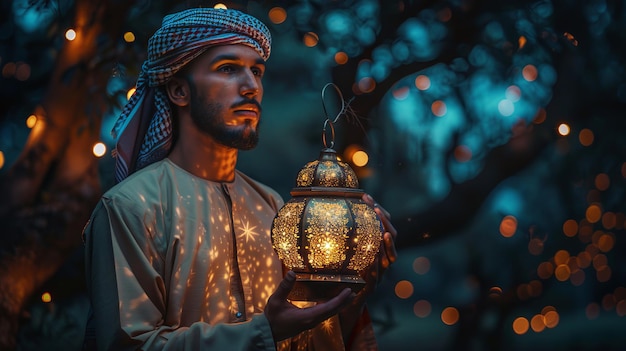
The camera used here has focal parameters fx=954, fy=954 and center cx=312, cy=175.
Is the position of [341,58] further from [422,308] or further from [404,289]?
[422,308]

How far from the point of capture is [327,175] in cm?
270

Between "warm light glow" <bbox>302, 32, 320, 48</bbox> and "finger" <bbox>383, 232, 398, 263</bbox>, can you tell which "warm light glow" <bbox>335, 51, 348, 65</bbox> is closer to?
"warm light glow" <bbox>302, 32, 320, 48</bbox>

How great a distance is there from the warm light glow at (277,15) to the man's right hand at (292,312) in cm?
279

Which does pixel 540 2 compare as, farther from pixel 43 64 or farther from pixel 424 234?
pixel 43 64

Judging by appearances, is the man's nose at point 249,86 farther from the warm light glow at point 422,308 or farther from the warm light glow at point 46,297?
the warm light glow at point 422,308

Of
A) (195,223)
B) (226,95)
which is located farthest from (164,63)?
(195,223)

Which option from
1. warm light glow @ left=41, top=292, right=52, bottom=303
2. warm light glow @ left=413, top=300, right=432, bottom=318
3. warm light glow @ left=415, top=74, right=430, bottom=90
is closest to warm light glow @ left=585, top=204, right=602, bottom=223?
warm light glow @ left=413, top=300, right=432, bottom=318

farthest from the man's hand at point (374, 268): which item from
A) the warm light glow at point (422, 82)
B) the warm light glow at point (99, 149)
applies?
the warm light glow at point (422, 82)

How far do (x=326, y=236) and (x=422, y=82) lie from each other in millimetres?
2808

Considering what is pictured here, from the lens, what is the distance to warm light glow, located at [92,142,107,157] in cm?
470

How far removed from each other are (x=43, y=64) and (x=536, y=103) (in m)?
2.67

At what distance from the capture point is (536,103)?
5.24 metres

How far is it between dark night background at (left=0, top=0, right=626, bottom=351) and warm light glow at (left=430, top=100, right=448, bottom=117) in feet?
0.06

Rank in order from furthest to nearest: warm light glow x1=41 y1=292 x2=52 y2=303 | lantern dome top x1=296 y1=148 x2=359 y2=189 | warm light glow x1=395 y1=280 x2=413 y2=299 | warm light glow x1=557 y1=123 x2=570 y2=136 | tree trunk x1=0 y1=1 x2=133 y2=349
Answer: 1. warm light glow x1=395 y1=280 x2=413 y2=299
2. warm light glow x1=557 y1=123 x2=570 y2=136
3. warm light glow x1=41 y1=292 x2=52 y2=303
4. tree trunk x1=0 y1=1 x2=133 y2=349
5. lantern dome top x1=296 y1=148 x2=359 y2=189
